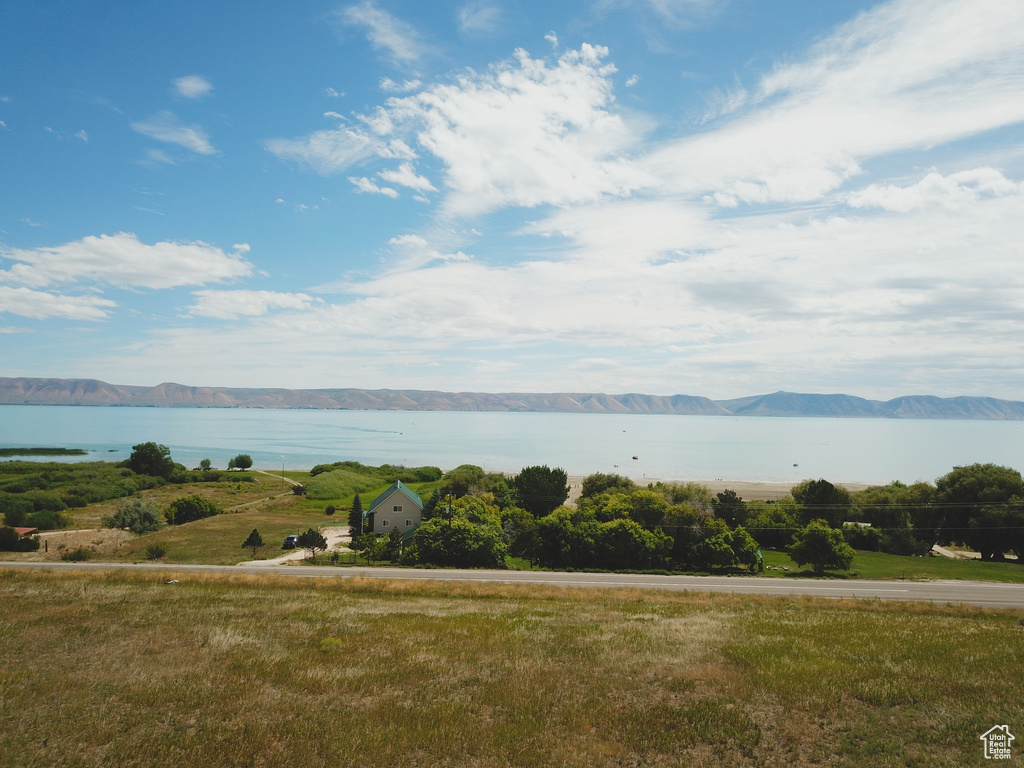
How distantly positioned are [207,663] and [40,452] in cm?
19467

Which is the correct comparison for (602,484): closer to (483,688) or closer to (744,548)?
(744,548)

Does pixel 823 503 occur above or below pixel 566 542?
above

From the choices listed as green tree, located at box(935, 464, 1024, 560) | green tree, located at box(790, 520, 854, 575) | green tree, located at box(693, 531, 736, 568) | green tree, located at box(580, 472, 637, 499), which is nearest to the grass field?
green tree, located at box(693, 531, 736, 568)

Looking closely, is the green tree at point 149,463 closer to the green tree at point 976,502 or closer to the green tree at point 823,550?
the green tree at point 823,550

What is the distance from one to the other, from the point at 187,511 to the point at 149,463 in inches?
1879

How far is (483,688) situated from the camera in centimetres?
1267

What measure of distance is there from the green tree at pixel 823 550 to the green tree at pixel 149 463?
113129 millimetres

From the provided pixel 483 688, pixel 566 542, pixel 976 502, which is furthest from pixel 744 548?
pixel 483 688

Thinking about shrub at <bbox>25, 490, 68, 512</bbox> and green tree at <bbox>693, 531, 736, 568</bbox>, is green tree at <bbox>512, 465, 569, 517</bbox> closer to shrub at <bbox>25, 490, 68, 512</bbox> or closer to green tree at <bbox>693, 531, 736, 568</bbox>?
green tree at <bbox>693, 531, 736, 568</bbox>

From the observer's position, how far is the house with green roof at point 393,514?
63.5m

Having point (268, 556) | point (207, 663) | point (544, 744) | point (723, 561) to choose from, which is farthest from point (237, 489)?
point (544, 744)

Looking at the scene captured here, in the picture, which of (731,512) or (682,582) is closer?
(682,582)

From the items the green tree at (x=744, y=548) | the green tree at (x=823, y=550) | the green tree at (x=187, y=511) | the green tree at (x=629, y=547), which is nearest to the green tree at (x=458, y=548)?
→ the green tree at (x=629, y=547)

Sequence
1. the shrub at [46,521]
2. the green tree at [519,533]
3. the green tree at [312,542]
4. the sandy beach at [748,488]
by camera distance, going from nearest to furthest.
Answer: the green tree at [312,542] < the green tree at [519,533] < the shrub at [46,521] < the sandy beach at [748,488]
